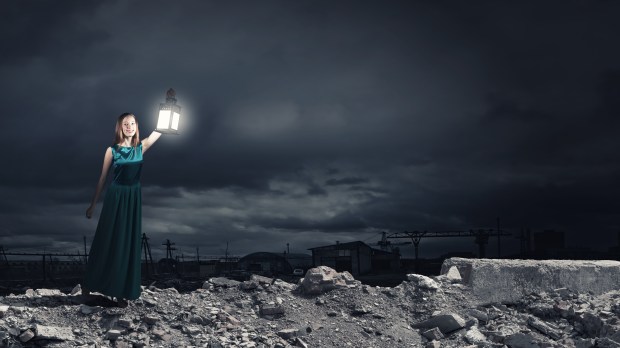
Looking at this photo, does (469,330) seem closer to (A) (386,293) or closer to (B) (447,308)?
(B) (447,308)

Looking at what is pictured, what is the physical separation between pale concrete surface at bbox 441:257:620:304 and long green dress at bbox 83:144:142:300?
17.2ft

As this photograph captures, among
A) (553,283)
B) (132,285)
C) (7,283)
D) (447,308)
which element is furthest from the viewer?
(7,283)

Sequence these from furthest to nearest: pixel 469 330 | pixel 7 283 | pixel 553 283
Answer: pixel 7 283 < pixel 553 283 < pixel 469 330

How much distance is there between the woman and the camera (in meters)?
6.28

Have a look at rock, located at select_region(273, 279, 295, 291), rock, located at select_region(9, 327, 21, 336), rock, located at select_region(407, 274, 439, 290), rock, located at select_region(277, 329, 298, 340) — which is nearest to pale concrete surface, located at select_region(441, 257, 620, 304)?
rock, located at select_region(407, 274, 439, 290)

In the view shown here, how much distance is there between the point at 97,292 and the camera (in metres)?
6.63

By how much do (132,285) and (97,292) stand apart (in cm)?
55

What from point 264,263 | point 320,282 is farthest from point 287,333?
point 264,263

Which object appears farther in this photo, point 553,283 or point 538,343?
point 553,283

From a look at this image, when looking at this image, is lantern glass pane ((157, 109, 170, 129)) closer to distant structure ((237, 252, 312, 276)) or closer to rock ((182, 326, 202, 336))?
rock ((182, 326, 202, 336))

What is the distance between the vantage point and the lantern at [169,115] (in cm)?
617

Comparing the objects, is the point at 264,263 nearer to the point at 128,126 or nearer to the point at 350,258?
the point at 350,258

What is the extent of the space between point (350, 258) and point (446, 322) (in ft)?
104

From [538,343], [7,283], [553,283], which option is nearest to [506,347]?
[538,343]
